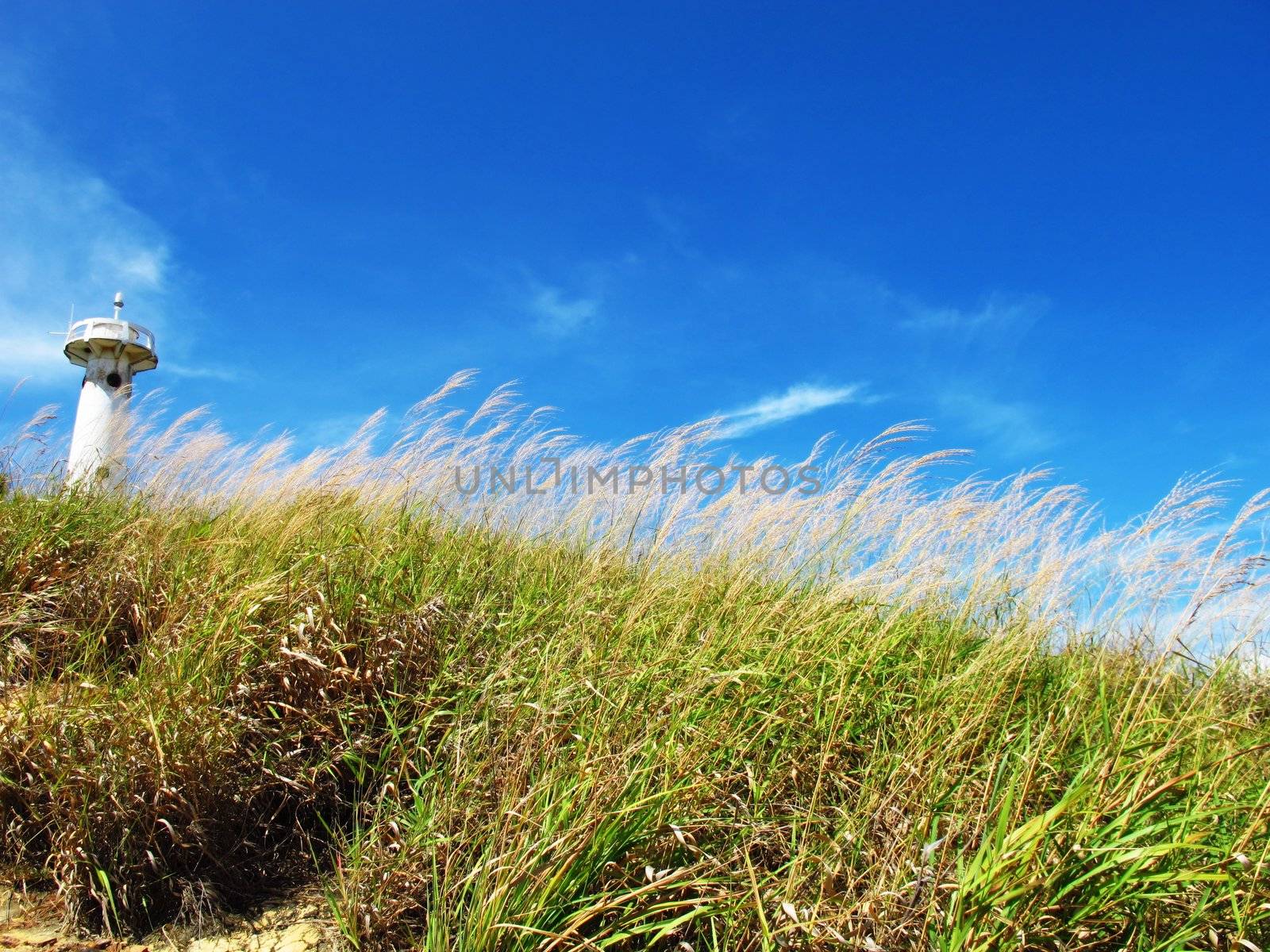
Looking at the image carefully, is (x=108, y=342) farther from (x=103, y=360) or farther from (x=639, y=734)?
(x=639, y=734)

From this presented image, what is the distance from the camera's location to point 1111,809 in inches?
82.5

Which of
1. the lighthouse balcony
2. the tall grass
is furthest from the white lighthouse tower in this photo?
the tall grass

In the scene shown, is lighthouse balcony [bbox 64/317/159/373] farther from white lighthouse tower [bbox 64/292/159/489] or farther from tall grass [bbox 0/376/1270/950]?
tall grass [bbox 0/376/1270/950]

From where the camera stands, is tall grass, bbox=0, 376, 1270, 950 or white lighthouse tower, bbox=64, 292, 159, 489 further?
white lighthouse tower, bbox=64, 292, 159, 489

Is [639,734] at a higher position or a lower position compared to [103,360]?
lower

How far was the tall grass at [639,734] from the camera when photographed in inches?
78.8

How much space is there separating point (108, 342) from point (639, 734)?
16008 millimetres

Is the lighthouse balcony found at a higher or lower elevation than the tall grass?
higher

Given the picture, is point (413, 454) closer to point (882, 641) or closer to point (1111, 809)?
point (882, 641)

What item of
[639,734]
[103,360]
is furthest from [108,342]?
[639,734]

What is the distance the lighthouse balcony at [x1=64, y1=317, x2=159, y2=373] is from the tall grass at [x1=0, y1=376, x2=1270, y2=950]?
40.8 ft

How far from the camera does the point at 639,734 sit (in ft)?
8.41

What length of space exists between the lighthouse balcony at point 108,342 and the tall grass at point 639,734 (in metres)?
12.4

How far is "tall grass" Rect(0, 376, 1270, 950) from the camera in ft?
6.57
